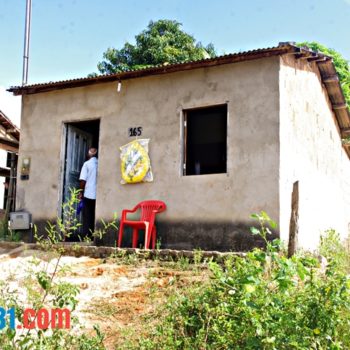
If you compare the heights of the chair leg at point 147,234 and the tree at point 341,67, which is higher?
Answer: the tree at point 341,67

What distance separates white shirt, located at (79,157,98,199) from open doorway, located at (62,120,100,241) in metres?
0.39

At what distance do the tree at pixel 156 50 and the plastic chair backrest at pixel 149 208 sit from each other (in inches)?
524

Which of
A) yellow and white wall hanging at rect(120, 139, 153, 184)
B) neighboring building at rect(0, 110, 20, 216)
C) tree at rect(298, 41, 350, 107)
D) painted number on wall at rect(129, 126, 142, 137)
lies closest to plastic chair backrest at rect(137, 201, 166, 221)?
yellow and white wall hanging at rect(120, 139, 153, 184)

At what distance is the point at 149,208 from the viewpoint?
917 centimetres

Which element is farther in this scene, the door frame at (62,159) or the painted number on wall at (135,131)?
the door frame at (62,159)

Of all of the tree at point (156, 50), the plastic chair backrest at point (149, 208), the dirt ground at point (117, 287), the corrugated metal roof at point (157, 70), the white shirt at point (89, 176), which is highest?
the tree at point (156, 50)

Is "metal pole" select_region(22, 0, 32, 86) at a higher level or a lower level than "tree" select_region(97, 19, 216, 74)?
lower

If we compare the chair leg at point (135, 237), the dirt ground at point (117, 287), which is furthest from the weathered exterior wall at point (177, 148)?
the dirt ground at point (117, 287)

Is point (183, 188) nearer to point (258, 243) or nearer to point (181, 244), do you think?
point (181, 244)

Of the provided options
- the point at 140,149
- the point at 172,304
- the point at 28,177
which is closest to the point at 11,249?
the point at 28,177

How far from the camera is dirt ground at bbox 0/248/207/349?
16.7ft

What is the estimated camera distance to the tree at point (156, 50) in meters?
21.8

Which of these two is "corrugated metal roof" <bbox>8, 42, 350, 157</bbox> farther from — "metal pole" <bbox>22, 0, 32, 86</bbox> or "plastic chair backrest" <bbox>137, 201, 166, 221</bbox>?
"metal pole" <bbox>22, 0, 32, 86</bbox>

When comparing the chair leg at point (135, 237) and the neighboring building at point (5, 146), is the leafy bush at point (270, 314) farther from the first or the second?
the neighboring building at point (5, 146)
